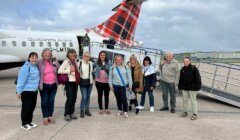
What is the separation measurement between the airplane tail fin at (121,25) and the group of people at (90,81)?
12.6m

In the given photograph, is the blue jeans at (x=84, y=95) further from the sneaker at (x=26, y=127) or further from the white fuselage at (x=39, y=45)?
the white fuselage at (x=39, y=45)

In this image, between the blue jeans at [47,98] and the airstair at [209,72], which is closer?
the blue jeans at [47,98]

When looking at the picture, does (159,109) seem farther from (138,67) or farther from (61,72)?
(61,72)

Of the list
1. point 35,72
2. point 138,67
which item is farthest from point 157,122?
point 35,72

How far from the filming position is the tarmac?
5492 millimetres

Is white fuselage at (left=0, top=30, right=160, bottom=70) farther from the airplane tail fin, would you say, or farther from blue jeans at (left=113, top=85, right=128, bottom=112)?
blue jeans at (left=113, top=85, right=128, bottom=112)

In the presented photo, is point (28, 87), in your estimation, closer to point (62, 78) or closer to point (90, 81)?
point (62, 78)

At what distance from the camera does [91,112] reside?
24.6 ft

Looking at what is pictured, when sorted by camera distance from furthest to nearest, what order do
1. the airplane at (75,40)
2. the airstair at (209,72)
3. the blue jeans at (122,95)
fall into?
the airplane at (75,40), the airstair at (209,72), the blue jeans at (122,95)

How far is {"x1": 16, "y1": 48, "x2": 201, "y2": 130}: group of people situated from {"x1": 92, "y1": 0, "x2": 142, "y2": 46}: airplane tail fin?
494 inches

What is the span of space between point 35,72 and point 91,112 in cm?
200

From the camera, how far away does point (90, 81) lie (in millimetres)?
6961

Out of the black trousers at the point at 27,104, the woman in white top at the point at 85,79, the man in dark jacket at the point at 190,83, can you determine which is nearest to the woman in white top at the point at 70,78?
the woman in white top at the point at 85,79

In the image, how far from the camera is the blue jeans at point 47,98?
6.26 metres
